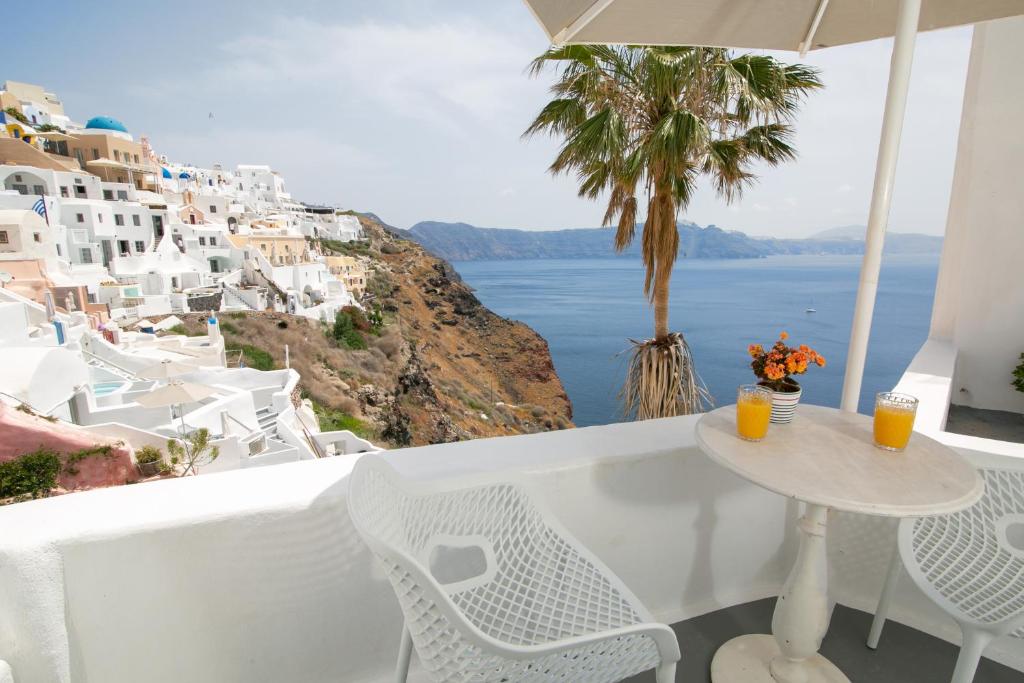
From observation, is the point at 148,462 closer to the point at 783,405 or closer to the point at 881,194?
the point at 783,405

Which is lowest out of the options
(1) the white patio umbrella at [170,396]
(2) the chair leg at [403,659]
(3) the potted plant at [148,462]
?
(3) the potted plant at [148,462]

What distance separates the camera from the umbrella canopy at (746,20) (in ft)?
4.51

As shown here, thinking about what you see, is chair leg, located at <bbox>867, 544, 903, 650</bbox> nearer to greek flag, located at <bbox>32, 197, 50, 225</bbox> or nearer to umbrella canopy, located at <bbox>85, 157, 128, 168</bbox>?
greek flag, located at <bbox>32, 197, 50, 225</bbox>

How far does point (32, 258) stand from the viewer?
2178 cm

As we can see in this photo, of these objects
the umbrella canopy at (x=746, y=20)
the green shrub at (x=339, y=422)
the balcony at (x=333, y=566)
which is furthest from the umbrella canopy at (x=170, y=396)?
the umbrella canopy at (x=746, y=20)

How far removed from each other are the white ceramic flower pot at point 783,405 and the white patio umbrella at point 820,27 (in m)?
0.32

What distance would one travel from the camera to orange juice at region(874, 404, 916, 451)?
1.05 metres

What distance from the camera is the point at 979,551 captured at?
1135 millimetres

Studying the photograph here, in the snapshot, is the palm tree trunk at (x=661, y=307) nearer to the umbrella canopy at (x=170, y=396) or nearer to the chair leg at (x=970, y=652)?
the chair leg at (x=970, y=652)

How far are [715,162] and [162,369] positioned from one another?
1560cm

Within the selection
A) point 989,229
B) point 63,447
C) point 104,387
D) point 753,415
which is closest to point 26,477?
point 63,447

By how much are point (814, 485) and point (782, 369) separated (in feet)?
1.02

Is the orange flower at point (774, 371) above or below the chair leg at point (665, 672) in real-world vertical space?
above

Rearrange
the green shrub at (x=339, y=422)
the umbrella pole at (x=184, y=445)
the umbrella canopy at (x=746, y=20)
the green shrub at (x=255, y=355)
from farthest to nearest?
the green shrub at (x=255, y=355), the green shrub at (x=339, y=422), the umbrella pole at (x=184, y=445), the umbrella canopy at (x=746, y=20)
